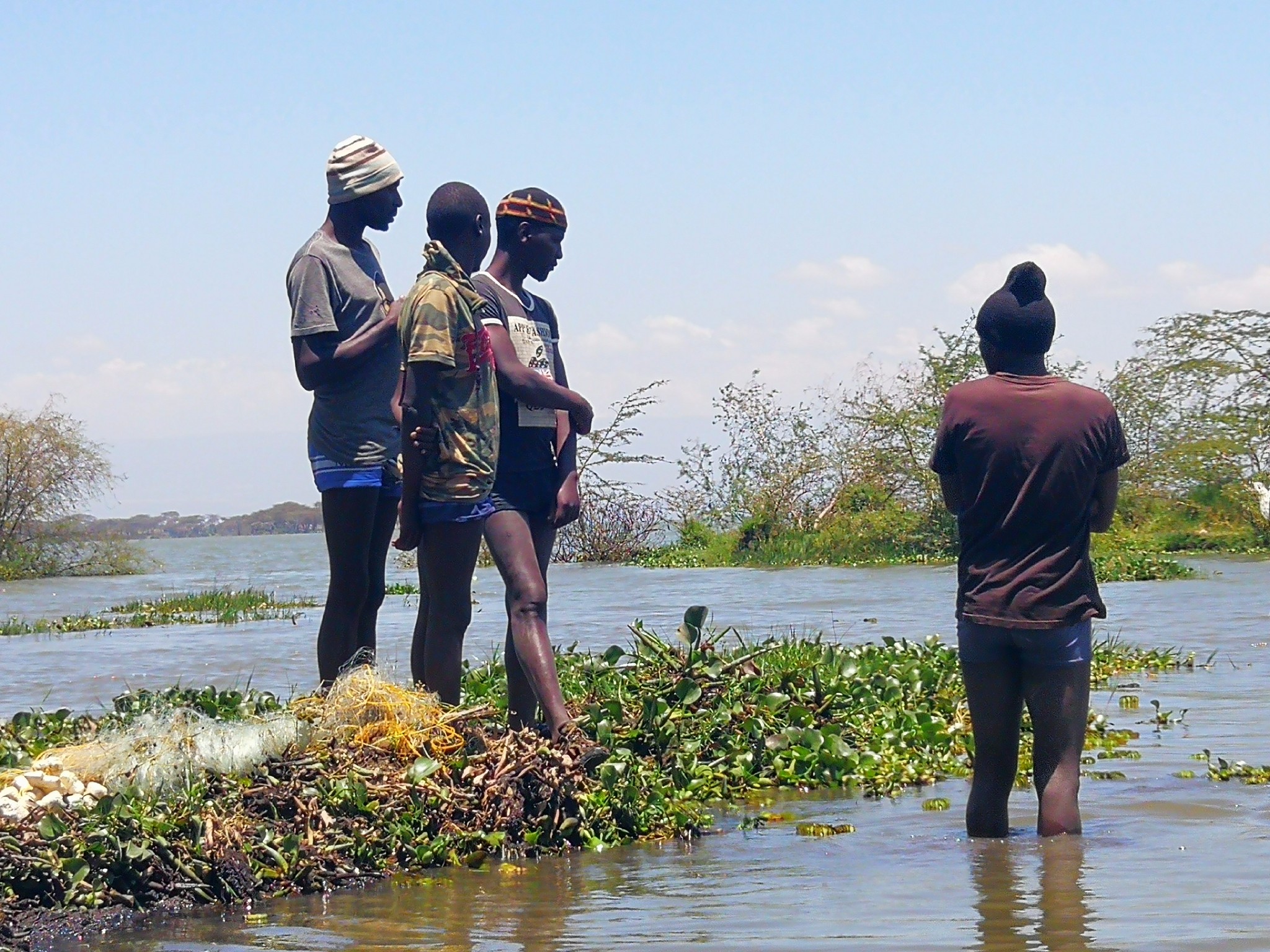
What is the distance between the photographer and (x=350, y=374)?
6387mm

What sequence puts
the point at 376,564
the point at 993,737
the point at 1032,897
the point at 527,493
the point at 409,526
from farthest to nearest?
the point at 376,564 → the point at 527,493 → the point at 409,526 → the point at 993,737 → the point at 1032,897

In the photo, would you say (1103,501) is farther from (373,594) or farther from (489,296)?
(373,594)

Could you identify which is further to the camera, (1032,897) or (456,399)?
(456,399)

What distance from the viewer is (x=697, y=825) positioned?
19.2ft

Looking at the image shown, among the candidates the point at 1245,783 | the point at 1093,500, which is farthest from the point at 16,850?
the point at 1245,783

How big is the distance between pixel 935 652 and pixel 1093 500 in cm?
381

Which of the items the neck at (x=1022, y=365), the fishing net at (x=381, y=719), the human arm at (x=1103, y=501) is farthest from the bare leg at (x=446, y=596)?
the human arm at (x=1103, y=501)

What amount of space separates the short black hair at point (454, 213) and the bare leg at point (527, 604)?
1.08m

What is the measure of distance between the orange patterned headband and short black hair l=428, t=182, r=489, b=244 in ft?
0.31

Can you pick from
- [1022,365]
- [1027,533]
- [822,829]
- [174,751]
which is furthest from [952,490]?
[174,751]

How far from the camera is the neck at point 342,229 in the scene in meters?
6.59

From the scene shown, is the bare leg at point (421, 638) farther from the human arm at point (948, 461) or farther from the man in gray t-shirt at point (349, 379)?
the human arm at point (948, 461)

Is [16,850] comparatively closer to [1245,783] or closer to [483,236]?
[483,236]

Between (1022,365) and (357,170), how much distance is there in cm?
266
